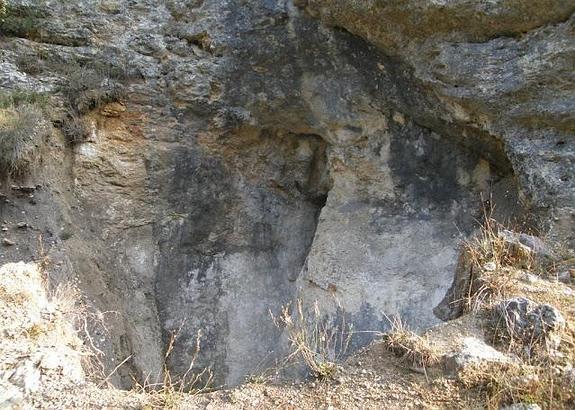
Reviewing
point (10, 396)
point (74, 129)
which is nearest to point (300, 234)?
point (74, 129)

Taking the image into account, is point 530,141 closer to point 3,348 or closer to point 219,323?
point 219,323

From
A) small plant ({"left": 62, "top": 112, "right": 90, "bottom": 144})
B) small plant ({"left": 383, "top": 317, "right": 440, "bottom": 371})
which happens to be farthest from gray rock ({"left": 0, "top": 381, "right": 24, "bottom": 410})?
small plant ({"left": 62, "top": 112, "right": 90, "bottom": 144})

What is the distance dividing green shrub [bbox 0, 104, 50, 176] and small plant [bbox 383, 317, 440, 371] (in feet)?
12.0

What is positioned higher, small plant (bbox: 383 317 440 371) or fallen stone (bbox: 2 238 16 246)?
small plant (bbox: 383 317 440 371)

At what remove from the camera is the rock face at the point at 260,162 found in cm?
547

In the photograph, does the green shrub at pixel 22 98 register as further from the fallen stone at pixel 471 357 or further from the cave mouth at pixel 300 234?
the fallen stone at pixel 471 357

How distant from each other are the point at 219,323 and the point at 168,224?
1.15 m

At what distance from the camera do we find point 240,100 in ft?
21.2

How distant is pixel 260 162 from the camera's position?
679 cm

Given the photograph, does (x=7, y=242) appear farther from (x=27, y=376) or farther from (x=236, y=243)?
(x=236, y=243)

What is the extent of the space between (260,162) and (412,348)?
3.81 meters

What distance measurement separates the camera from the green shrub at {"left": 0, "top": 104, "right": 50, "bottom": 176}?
530 cm

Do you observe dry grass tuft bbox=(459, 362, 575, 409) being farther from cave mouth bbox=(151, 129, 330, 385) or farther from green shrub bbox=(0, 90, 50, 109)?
green shrub bbox=(0, 90, 50, 109)

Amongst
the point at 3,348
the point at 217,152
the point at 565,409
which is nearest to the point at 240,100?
the point at 217,152
